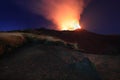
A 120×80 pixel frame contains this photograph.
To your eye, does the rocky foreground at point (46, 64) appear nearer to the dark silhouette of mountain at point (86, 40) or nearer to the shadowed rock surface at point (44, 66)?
the shadowed rock surface at point (44, 66)

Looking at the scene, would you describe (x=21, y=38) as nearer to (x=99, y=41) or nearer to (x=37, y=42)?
(x=37, y=42)

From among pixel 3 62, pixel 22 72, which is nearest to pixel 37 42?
pixel 3 62

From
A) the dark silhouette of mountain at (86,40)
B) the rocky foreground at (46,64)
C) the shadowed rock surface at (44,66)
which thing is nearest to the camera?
the shadowed rock surface at (44,66)

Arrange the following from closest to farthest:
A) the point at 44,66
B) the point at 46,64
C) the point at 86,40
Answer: the point at 44,66 < the point at 46,64 < the point at 86,40

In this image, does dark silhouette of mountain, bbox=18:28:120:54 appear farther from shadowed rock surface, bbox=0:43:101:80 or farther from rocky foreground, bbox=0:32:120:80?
shadowed rock surface, bbox=0:43:101:80

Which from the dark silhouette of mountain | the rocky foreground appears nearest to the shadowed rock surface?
the rocky foreground

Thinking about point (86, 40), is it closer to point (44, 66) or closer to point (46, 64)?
point (46, 64)

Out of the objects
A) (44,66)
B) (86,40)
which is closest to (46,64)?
(44,66)

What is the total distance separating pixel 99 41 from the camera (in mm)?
20938

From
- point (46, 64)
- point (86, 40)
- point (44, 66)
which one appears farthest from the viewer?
point (86, 40)

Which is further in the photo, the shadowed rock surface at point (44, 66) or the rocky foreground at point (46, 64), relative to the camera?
the rocky foreground at point (46, 64)

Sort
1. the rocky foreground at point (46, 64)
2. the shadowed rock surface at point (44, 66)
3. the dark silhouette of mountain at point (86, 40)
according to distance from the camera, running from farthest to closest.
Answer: the dark silhouette of mountain at point (86, 40) → the rocky foreground at point (46, 64) → the shadowed rock surface at point (44, 66)

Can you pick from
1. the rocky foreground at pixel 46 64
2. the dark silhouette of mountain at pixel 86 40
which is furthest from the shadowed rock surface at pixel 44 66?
the dark silhouette of mountain at pixel 86 40

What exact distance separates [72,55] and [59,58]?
1.14m
